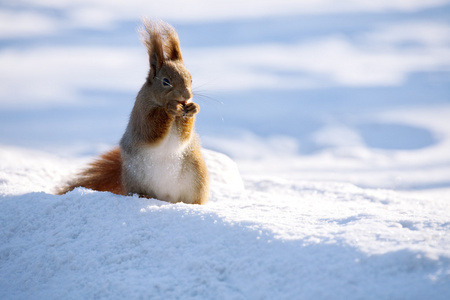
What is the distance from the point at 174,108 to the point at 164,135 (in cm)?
19

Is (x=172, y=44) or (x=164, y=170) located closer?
(x=164, y=170)

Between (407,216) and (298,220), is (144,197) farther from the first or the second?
(407,216)

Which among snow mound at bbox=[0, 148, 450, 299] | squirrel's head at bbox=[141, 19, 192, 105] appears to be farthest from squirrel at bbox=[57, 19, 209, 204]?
snow mound at bbox=[0, 148, 450, 299]

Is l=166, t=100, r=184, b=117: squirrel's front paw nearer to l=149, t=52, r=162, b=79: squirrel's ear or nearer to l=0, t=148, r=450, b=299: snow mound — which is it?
l=149, t=52, r=162, b=79: squirrel's ear

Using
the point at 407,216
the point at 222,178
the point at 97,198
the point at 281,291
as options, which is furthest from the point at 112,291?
the point at 222,178

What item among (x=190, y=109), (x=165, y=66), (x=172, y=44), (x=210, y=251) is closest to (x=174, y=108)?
(x=190, y=109)

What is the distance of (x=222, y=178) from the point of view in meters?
5.11

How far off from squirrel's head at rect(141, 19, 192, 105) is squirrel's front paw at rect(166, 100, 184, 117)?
0.05 m

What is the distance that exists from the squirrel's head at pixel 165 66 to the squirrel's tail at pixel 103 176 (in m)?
0.82

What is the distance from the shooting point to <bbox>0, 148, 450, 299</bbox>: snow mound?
1.80 meters

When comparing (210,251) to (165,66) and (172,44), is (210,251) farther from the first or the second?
(172,44)

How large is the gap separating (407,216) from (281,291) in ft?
3.46

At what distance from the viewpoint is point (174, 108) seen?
290cm

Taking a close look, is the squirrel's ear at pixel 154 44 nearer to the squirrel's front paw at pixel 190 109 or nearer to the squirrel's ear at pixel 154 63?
the squirrel's ear at pixel 154 63
